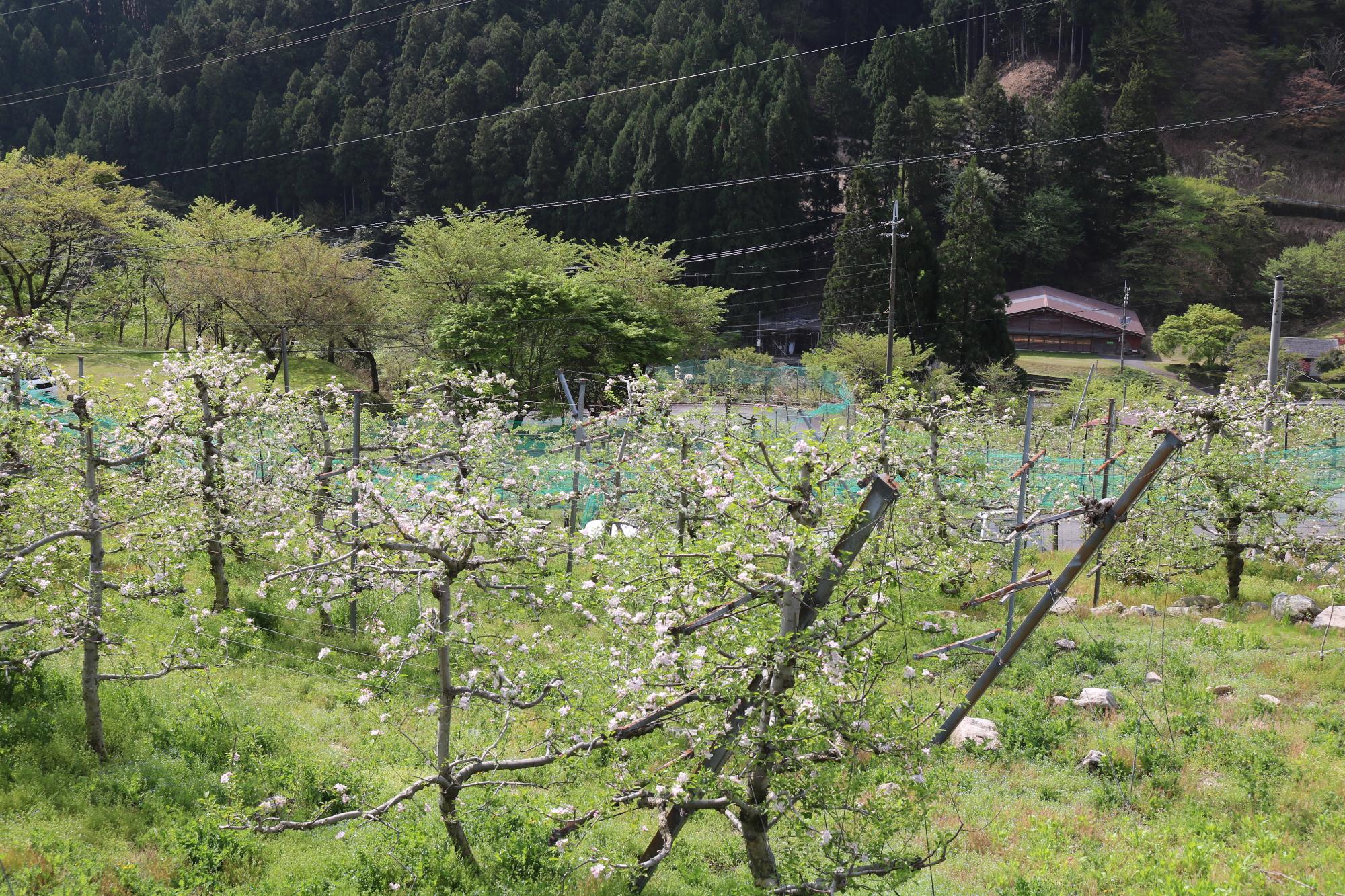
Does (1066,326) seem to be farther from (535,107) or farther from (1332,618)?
(1332,618)

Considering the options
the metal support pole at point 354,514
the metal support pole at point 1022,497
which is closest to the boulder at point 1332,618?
the metal support pole at point 1022,497

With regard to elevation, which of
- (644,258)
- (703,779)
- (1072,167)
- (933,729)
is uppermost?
(1072,167)

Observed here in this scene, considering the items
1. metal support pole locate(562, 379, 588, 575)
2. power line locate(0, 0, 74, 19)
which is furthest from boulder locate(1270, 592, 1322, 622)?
power line locate(0, 0, 74, 19)

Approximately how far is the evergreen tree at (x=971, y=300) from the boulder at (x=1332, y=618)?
94.3ft

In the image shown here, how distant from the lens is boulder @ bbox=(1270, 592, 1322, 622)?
32.9 feet

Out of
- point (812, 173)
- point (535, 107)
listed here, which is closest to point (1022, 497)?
point (812, 173)

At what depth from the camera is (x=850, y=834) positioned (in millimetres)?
4488

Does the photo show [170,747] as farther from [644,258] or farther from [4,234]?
[4,234]

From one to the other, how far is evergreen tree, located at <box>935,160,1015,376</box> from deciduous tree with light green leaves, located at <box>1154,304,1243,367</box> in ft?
28.6

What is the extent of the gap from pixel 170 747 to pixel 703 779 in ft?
15.1

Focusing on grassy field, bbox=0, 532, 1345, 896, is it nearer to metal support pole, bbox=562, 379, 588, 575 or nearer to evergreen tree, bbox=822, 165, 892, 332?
metal support pole, bbox=562, 379, 588, 575

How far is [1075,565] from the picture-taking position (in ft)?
17.7

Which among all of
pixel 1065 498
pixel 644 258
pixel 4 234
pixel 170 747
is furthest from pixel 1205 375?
pixel 4 234

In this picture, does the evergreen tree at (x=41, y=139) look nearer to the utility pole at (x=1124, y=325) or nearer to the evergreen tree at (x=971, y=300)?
the evergreen tree at (x=971, y=300)
